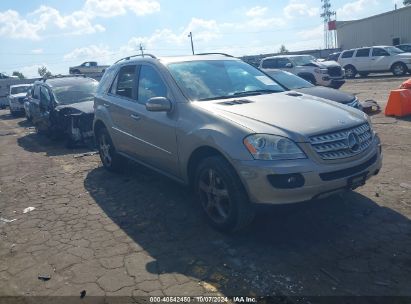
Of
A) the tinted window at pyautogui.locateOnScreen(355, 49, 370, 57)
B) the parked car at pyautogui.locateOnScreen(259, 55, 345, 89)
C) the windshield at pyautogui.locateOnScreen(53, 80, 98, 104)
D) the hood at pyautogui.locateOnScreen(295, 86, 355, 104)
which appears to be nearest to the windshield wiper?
the hood at pyautogui.locateOnScreen(295, 86, 355, 104)

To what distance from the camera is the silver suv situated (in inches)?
136

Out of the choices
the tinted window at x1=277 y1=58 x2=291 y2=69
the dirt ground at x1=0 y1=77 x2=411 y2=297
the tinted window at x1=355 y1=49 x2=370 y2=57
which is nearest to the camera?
the dirt ground at x1=0 y1=77 x2=411 y2=297

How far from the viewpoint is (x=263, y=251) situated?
12.0 feet

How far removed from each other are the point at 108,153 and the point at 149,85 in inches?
77.3

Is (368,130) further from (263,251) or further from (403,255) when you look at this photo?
(263,251)

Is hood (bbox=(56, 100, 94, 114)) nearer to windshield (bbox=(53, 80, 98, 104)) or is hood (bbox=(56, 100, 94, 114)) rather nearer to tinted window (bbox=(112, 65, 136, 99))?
windshield (bbox=(53, 80, 98, 104))

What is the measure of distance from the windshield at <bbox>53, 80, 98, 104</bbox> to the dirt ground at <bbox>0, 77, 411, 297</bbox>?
184 inches

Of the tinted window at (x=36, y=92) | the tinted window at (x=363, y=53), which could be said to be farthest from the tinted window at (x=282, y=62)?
the tinted window at (x=36, y=92)

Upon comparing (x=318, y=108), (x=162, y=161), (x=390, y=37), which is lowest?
(x=162, y=161)

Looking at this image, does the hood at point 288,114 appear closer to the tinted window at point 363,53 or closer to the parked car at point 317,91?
the parked car at point 317,91

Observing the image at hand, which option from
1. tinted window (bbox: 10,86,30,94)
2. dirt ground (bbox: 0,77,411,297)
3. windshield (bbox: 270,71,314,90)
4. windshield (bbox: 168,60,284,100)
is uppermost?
tinted window (bbox: 10,86,30,94)

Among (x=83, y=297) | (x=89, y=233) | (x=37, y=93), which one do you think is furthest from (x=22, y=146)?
(x=83, y=297)

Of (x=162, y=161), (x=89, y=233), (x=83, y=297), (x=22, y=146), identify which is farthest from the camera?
(x=22, y=146)

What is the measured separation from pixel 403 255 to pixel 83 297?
111 inches
